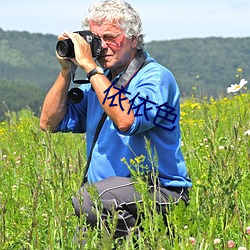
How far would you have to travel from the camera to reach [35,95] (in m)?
128

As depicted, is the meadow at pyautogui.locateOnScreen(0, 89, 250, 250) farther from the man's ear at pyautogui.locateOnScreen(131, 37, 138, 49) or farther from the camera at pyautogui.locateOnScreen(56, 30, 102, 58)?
the man's ear at pyautogui.locateOnScreen(131, 37, 138, 49)

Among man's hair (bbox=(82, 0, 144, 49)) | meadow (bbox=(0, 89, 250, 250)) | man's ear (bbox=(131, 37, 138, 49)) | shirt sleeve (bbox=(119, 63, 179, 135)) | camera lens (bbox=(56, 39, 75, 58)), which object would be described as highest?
man's hair (bbox=(82, 0, 144, 49))

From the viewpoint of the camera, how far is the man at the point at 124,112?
10.9ft

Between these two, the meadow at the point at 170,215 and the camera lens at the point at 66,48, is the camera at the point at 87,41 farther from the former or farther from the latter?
the meadow at the point at 170,215

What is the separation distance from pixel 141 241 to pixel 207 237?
522mm

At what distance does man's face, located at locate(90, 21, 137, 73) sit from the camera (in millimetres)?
3574

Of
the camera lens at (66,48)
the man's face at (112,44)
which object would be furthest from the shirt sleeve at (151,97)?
the camera lens at (66,48)

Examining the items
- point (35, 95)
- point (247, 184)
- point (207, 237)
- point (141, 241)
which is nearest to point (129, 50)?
point (247, 184)

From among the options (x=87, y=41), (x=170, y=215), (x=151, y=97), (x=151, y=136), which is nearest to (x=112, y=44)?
(x=87, y=41)

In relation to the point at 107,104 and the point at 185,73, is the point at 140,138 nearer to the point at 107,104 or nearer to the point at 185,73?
the point at 107,104

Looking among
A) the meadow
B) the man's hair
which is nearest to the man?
the man's hair

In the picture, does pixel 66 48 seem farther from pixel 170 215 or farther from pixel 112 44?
pixel 170 215

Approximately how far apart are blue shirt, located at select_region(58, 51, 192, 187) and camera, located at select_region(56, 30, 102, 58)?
0.78 feet

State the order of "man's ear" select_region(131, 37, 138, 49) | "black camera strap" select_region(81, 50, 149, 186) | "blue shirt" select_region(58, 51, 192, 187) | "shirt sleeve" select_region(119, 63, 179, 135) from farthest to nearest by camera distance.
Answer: "man's ear" select_region(131, 37, 138, 49), "black camera strap" select_region(81, 50, 149, 186), "blue shirt" select_region(58, 51, 192, 187), "shirt sleeve" select_region(119, 63, 179, 135)
